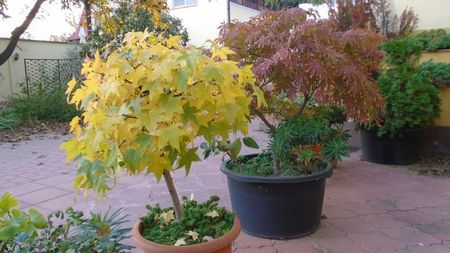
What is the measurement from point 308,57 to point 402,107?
2.21m

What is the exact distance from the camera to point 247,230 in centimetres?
277

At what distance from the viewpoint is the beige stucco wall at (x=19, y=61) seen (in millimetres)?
9727

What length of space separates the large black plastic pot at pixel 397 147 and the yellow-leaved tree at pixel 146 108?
10.6 feet

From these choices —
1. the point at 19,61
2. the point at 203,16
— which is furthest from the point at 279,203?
the point at 203,16

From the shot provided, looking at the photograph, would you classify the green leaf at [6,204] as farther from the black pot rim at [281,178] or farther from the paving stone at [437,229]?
the paving stone at [437,229]

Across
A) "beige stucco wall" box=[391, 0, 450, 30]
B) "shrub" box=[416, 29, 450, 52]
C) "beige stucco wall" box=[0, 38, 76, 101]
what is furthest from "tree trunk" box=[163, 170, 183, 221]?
"beige stucco wall" box=[0, 38, 76, 101]

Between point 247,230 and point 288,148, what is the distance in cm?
64

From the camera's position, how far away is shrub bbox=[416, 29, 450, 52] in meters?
4.59

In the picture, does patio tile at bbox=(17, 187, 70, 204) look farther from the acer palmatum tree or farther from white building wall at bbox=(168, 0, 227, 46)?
white building wall at bbox=(168, 0, 227, 46)

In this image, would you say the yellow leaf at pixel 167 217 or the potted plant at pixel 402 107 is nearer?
the yellow leaf at pixel 167 217

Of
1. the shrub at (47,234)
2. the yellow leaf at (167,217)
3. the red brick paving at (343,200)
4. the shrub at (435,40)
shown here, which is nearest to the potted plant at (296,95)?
the red brick paving at (343,200)

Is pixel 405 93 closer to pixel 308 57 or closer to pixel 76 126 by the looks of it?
pixel 308 57

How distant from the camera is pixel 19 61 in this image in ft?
33.1

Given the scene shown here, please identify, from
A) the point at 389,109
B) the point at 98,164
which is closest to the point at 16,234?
the point at 98,164
